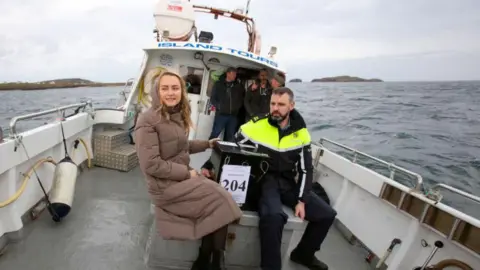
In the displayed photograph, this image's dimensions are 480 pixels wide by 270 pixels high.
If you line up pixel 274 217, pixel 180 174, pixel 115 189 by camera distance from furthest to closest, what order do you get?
pixel 115 189
pixel 274 217
pixel 180 174

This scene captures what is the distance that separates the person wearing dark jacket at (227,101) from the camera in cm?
558

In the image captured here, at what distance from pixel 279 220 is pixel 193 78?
4369mm

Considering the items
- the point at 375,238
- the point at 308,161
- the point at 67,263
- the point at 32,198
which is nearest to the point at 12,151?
the point at 32,198

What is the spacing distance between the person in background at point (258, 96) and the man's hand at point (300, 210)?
2848 millimetres

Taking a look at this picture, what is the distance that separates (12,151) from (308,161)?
8.96ft

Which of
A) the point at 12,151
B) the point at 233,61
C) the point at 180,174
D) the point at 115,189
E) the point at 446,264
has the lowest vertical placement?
the point at 115,189

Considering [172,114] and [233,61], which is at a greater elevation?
[233,61]

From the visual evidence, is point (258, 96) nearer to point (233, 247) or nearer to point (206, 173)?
point (206, 173)

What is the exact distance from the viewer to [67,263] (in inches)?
108

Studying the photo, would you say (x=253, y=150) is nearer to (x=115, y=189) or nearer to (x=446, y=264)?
(x=446, y=264)

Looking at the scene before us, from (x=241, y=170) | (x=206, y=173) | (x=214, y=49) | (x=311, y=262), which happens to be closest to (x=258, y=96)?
(x=214, y=49)

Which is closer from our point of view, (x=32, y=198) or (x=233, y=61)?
(x=32, y=198)

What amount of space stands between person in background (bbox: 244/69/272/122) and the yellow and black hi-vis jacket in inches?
101

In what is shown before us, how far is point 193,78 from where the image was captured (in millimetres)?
6402
